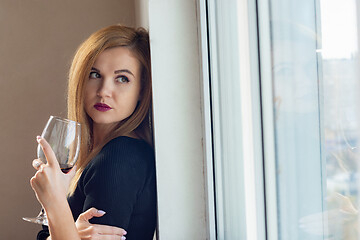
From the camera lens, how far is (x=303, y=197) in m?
0.65

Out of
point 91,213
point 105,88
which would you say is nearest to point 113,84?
point 105,88

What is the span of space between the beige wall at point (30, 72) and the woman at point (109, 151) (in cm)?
127

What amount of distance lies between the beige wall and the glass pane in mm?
2061

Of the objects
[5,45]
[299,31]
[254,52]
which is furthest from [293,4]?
[5,45]

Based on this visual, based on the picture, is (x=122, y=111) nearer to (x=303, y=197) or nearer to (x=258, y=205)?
(x=258, y=205)

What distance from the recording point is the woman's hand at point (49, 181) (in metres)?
1.16

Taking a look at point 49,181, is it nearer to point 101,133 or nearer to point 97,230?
point 97,230

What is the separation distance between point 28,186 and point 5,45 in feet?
2.97

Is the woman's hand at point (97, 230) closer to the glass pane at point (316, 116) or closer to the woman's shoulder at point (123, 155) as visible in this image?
the woman's shoulder at point (123, 155)

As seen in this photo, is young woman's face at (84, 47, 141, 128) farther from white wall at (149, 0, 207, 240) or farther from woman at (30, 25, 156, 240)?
white wall at (149, 0, 207, 240)

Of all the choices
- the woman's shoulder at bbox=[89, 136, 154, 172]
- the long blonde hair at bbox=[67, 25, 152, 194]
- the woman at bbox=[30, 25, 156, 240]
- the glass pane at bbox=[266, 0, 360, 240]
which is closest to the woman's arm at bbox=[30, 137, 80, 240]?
the woman at bbox=[30, 25, 156, 240]

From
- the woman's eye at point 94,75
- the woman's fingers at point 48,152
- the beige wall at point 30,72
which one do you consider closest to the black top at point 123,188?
the woman's fingers at point 48,152

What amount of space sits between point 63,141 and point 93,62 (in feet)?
0.93

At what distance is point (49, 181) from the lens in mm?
1156
